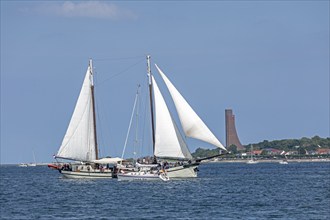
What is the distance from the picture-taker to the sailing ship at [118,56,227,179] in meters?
90.6

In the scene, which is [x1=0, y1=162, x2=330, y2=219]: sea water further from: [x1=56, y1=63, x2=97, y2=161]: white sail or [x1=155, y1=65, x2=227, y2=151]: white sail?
[x1=56, y1=63, x2=97, y2=161]: white sail

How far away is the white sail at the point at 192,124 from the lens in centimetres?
9025

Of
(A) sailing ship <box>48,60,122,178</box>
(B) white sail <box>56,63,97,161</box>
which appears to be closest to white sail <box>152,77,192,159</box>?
(A) sailing ship <box>48,60,122,178</box>

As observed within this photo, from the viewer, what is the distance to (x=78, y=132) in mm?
106062

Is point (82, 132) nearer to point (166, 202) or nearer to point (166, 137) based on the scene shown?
point (166, 137)

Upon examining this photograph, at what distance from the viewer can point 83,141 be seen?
106m

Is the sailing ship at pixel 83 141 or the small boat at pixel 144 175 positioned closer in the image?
the small boat at pixel 144 175

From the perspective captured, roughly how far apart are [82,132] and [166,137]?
48.2 ft

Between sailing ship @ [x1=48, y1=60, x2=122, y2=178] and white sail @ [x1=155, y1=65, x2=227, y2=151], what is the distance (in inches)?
600

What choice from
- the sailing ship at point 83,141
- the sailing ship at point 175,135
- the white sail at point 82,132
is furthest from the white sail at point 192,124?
the white sail at point 82,132

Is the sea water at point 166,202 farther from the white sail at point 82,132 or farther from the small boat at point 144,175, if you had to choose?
the white sail at point 82,132

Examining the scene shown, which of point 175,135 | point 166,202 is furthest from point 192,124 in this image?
point 166,202

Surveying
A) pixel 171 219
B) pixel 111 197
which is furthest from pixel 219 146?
pixel 171 219

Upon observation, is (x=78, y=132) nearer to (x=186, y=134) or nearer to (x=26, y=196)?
(x=186, y=134)
